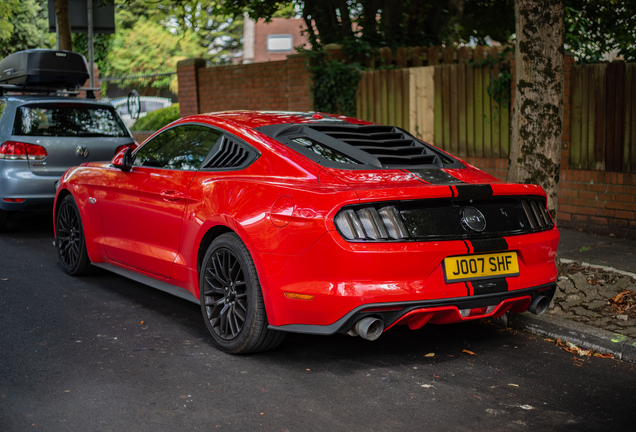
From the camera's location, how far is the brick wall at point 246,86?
1270 centimetres

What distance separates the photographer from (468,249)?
3.94m

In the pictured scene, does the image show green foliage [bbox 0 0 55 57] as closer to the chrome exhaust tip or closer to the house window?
the house window

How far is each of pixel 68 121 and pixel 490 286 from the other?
21.8ft

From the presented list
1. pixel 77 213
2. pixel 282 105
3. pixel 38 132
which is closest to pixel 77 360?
pixel 77 213

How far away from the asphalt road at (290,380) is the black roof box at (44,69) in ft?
19.2

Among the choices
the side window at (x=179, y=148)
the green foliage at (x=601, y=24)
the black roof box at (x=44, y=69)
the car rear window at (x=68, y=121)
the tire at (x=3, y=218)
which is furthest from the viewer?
the green foliage at (x=601, y=24)

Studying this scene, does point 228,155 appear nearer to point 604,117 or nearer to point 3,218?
point 604,117

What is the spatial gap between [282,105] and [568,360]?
9.65 m

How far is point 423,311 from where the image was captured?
381 centimetres

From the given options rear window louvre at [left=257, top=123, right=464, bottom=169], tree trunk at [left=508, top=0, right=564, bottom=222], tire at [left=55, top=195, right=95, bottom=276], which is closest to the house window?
tire at [left=55, top=195, right=95, bottom=276]

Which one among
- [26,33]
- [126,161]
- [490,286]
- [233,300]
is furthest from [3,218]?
[26,33]

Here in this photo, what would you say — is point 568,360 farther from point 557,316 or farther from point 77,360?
point 77,360

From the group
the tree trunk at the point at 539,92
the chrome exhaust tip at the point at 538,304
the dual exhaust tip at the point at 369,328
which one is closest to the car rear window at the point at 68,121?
the tree trunk at the point at 539,92

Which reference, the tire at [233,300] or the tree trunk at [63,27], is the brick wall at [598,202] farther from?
the tree trunk at [63,27]
